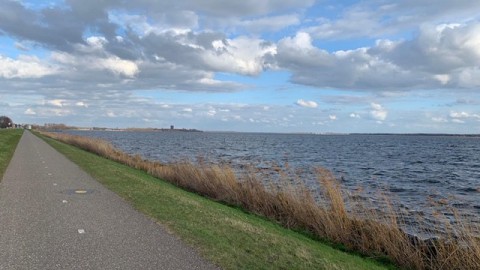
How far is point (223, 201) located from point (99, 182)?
15.7 ft

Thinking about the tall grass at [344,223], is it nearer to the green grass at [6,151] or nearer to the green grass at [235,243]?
the green grass at [235,243]

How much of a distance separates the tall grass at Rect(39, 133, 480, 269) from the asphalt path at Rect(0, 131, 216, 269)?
4.98 meters

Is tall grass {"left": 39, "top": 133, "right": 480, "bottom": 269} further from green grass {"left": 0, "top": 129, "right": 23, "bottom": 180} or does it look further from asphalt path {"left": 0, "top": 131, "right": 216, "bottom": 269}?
green grass {"left": 0, "top": 129, "right": 23, "bottom": 180}

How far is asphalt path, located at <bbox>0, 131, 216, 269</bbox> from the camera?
6.71 metres

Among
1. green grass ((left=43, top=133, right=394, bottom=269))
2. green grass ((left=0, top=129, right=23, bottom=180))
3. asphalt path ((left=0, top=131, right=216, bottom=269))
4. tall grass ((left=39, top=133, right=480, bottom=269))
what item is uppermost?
green grass ((left=0, top=129, right=23, bottom=180))

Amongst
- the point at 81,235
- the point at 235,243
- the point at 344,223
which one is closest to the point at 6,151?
the point at 81,235

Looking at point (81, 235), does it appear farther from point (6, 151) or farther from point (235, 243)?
point (6, 151)

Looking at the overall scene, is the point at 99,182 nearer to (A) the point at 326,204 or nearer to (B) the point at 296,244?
(A) the point at 326,204

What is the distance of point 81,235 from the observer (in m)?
8.30

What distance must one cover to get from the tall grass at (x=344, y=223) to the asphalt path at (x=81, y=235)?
16.3ft

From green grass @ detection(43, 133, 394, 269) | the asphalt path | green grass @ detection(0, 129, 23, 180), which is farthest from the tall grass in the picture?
green grass @ detection(0, 129, 23, 180)

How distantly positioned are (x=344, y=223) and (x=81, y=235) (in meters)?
6.91

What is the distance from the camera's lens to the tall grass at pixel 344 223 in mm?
9492

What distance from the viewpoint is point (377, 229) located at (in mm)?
11039
